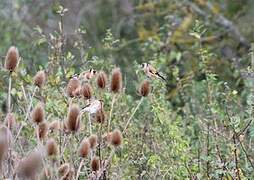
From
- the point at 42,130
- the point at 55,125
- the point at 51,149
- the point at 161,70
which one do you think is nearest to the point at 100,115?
the point at 55,125

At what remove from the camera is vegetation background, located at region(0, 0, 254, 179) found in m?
2.79

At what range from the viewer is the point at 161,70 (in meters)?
5.17

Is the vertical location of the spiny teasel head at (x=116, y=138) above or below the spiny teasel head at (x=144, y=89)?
below

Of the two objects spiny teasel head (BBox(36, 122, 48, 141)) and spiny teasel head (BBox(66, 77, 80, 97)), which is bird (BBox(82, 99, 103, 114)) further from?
spiny teasel head (BBox(36, 122, 48, 141))

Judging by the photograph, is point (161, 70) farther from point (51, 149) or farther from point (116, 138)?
point (51, 149)

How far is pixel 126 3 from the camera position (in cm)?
827

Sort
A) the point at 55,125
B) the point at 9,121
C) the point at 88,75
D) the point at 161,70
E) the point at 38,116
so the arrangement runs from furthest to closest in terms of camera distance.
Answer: the point at 161,70
the point at 88,75
the point at 55,125
the point at 9,121
the point at 38,116

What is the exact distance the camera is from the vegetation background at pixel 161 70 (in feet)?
9.15

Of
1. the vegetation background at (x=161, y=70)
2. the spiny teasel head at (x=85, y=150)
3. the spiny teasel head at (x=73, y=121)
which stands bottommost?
the vegetation background at (x=161, y=70)

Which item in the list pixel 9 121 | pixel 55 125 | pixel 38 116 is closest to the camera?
pixel 38 116

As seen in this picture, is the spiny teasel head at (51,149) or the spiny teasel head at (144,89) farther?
the spiny teasel head at (144,89)

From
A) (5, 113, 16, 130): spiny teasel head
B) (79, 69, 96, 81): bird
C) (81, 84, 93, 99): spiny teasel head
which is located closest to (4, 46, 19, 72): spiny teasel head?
(5, 113, 16, 130): spiny teasel head

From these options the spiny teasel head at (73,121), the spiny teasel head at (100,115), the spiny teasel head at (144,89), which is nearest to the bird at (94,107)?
the spiny teasel head at (100,115)

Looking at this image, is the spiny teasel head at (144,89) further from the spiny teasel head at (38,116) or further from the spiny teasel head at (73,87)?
the spiny teasel head at (38,116)
